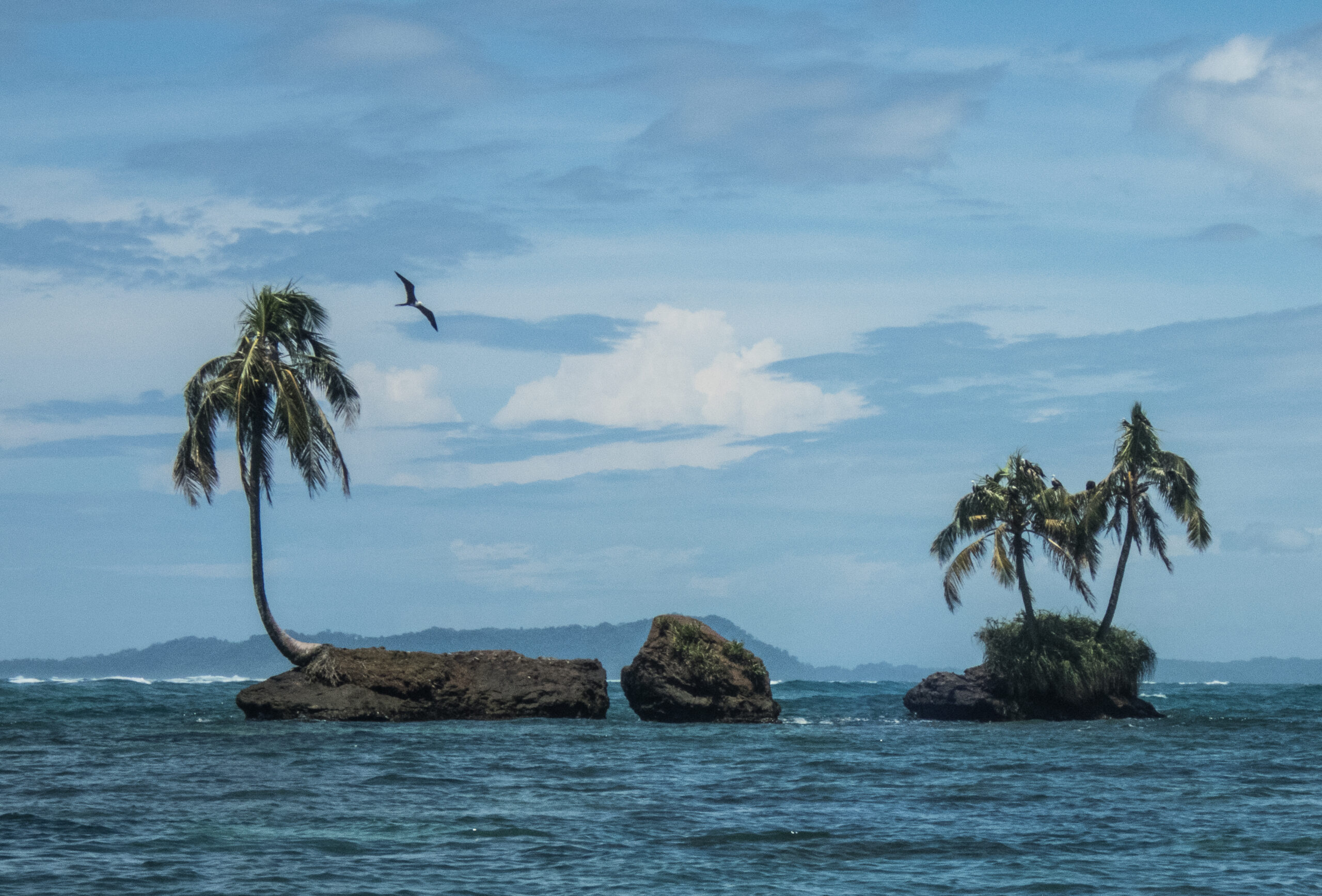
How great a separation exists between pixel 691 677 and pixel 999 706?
35.4ft

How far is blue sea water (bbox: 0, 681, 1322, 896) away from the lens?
14.6 metres

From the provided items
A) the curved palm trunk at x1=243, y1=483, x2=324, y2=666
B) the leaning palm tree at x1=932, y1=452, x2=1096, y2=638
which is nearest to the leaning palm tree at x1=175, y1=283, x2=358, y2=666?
the curved palm trunk at x1=243, y1=483, x2=324, y2=666

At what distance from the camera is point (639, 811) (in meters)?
19.7

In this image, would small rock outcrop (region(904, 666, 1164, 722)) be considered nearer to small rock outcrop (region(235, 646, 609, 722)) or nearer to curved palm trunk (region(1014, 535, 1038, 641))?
curved palm trunk (region(1014, 535, 1038, 641))

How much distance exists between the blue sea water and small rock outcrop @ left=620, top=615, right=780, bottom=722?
133 inches

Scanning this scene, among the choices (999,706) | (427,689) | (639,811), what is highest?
(427,689)

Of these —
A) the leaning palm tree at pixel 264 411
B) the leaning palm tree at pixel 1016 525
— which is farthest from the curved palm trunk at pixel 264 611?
the leaning palm tree at pixel 1016 525

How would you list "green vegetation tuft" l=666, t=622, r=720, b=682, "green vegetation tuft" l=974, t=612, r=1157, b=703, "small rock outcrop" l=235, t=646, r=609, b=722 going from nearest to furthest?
1. "small rock outcrop" l=235, t=646, r=609, b=722
2. "green vegetation tuft" l=666, t=622, r=720, b=682
3. "green vegetation tuft" l=974, t=612, r=1157, b=703

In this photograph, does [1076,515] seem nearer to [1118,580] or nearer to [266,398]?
[1118,580]

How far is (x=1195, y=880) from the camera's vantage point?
14719mm

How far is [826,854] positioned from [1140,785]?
31.7 feet

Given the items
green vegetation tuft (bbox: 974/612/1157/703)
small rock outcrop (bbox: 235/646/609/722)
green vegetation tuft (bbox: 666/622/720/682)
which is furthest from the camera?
green vegetation tuft (bbox: 974/612/1157/703)

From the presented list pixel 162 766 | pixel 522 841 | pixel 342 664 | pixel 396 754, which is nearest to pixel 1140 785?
pixel 522 841

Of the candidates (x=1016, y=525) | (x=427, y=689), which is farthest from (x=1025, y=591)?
(x=427, y=689)
